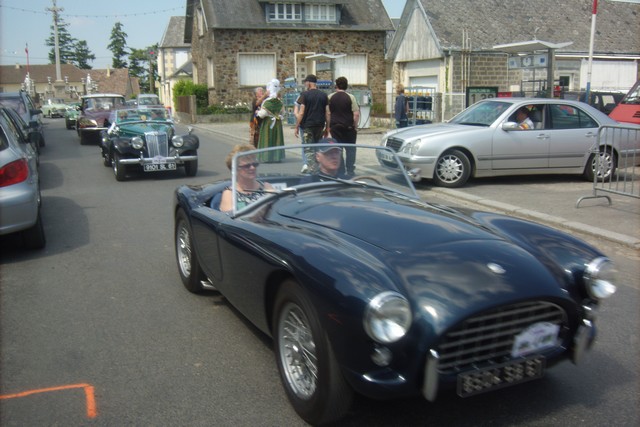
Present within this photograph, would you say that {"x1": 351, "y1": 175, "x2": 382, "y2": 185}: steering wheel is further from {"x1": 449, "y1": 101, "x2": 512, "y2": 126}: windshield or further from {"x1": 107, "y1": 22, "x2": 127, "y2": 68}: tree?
{"x1": 107, "y1": 22, "x2": 127, "y2": 68}: tree

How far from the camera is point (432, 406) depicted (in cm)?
325

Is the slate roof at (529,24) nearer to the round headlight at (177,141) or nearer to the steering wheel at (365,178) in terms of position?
the round headlight at (177,141)

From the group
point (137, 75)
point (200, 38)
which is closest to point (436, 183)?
point (200, 38)

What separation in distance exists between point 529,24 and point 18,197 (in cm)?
2547

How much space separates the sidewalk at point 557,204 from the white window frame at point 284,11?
86.8 ft

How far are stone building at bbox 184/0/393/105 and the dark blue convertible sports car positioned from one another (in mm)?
29835

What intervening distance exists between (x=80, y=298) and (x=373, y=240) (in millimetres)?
3001

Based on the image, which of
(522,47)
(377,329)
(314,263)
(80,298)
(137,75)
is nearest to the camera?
(377,329)

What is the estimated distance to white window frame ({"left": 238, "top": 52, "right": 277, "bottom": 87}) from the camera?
34.2m

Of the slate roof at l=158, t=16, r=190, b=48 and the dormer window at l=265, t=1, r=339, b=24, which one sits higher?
the slate roof at l=158, t=16, r=190, b=48

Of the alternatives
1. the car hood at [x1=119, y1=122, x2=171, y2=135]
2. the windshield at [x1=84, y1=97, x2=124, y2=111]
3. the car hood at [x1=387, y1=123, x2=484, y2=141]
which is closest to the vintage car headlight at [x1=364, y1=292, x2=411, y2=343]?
the car hood at [x1=387, y1=123, x2=484, y2=141]

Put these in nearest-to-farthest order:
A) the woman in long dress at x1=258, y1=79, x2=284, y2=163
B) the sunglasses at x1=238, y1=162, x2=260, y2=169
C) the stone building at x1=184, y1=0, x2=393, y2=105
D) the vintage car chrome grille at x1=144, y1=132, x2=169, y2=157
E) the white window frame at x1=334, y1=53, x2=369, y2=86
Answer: the sunglasses at x1=238, y1=162, x2=260, y2=169, the vintage car chrome grille at x1=144, y1=132, x2=169, y2=157, the woman in long dress at x1=258, y1=79, x2=284, y2=163, the stone building at x1=184, y1=0, x2=393, y2=105, the white window frame at x1=334, y1=53, x2=369, y2=86

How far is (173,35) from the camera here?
213 ft

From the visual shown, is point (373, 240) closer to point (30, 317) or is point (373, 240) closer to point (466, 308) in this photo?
point (466, 308)
